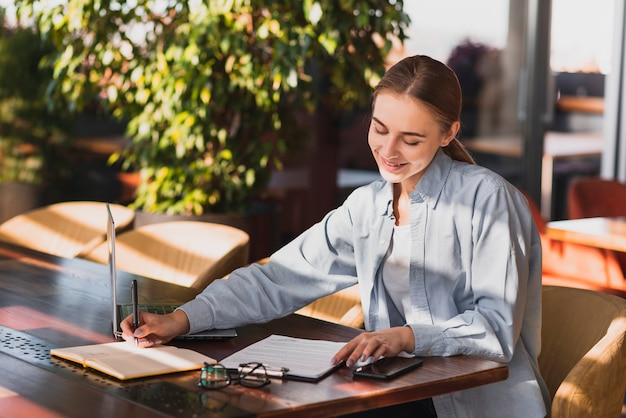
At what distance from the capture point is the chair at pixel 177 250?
371 centimetres

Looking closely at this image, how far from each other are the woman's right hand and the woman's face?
0.58 meters

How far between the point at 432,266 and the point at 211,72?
2.62 m

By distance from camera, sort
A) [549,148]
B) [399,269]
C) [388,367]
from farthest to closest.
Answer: [549,148], [399,269], [388,367]

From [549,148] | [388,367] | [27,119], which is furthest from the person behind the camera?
[549,148]

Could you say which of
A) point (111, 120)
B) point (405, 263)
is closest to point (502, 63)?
point (111, 120)

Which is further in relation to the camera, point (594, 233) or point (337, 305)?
point (594, 233)

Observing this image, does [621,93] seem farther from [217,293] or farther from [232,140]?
[217,293]

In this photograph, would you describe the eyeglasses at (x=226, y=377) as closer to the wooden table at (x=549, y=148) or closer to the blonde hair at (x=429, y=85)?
the blonde hair at (x=429, y=85)

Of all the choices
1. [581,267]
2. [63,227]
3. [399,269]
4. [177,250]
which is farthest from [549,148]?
[399,269]

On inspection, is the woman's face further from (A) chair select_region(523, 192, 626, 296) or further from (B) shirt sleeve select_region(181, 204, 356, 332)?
(A) chair select_region(523, 192, 626, 296)

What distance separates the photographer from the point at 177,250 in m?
3.84

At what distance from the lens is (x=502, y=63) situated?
7.48 meters

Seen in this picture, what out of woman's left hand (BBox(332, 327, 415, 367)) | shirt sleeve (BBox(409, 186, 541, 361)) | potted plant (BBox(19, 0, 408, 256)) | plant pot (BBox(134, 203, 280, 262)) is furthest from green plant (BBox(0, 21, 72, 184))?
woman's left hand (BBox(332, 327, 415, 367))

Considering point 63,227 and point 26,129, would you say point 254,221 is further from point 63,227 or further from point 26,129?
point 26,129
